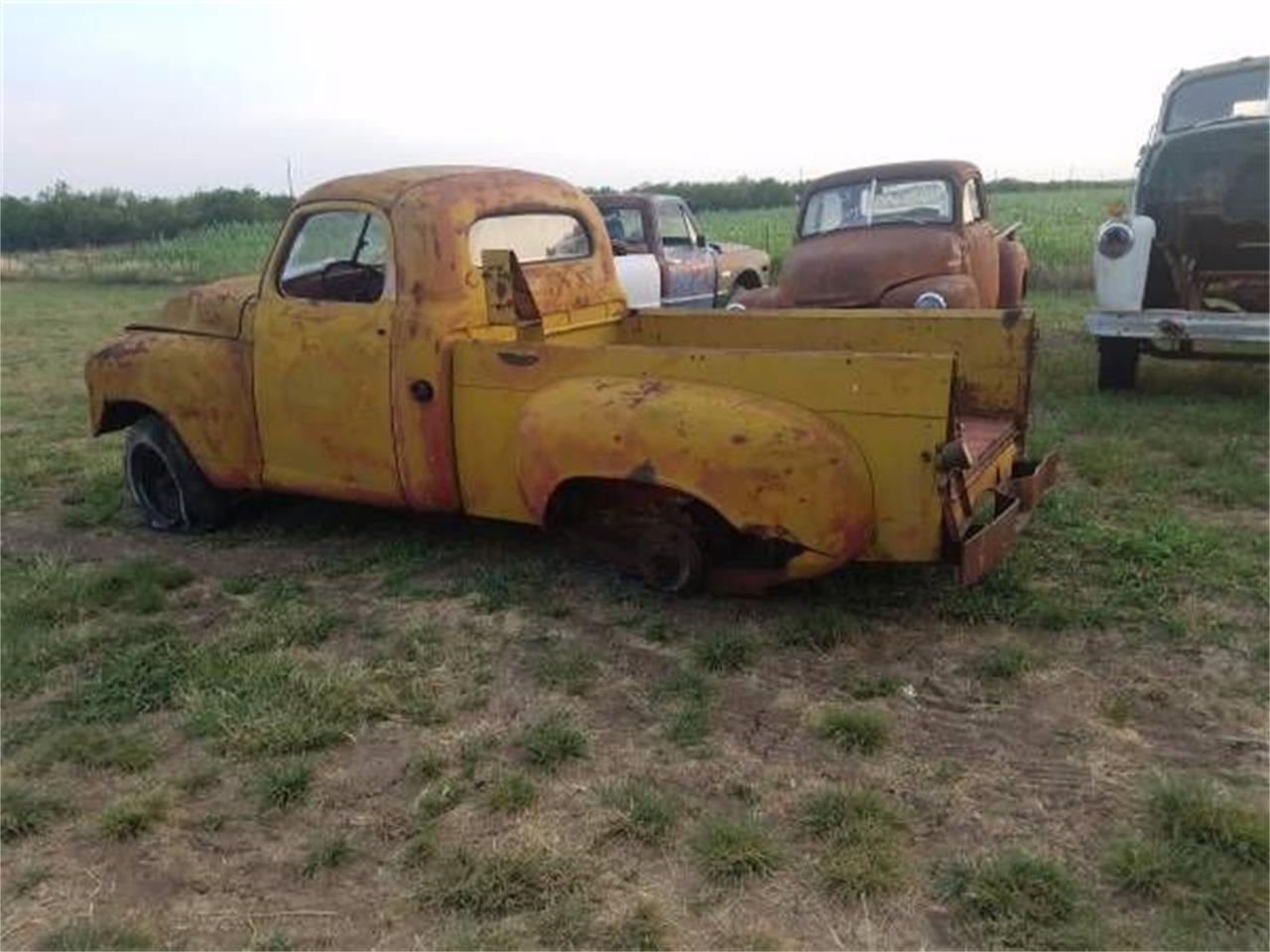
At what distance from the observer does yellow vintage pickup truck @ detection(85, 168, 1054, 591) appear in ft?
12.1

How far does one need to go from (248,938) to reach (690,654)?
5.85 ft

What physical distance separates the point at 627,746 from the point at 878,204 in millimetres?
6762

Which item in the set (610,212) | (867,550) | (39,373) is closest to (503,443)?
(867,550)

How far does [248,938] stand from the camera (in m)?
2.57

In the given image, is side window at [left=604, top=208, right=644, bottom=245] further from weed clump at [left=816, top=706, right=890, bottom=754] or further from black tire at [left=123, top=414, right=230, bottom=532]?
weed clump at [left=816, top=706, right=890, bottom=754]

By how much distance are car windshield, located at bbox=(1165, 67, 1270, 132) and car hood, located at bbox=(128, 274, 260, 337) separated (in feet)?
23.7

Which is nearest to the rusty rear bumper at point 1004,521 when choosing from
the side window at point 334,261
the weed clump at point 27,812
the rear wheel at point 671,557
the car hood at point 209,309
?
the rear wheel at point 671,557

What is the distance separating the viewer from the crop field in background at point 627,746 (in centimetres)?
259

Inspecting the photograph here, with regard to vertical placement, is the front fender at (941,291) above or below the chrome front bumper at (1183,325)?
above

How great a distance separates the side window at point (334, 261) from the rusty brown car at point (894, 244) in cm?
429

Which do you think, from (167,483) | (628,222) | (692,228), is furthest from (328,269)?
(692,228)

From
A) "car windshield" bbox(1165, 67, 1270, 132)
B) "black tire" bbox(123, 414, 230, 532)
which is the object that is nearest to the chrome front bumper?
"car windshield" bbox(1165, 67, 1270, 132)

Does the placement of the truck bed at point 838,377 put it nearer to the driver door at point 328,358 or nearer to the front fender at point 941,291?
the driver door at point 328,358

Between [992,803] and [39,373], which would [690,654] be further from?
[39,373]
